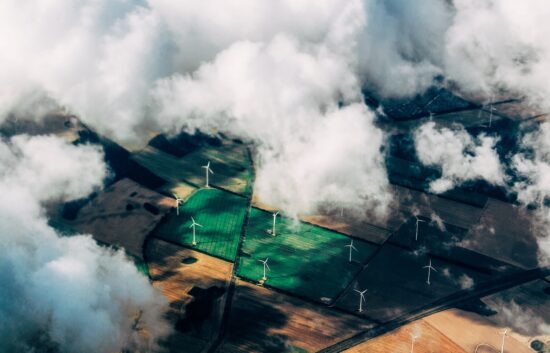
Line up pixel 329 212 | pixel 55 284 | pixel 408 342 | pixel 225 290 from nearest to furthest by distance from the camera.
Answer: pixel 55 284
pixel 408 342
pixel 225 290
pixel 329 212

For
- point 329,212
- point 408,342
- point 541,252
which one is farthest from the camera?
point 329,212

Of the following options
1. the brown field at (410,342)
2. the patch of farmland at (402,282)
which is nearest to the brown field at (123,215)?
the patch of farmland at (402,282)

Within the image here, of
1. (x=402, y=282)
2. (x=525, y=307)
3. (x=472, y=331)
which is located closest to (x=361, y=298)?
(x=402, y=282)

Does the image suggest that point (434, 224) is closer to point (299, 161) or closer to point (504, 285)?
point (504, 285)

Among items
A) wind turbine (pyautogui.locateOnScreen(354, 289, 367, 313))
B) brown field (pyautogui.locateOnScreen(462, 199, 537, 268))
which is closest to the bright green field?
wind turbine (pyautogui.locateOnScreen(354, 289, 367, 313))

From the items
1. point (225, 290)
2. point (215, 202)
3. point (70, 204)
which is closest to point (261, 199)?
point (215, 202)

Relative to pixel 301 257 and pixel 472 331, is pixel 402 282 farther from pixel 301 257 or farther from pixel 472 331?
pixel 301 257

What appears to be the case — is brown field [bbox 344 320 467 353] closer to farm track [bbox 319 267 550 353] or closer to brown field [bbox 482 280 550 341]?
farm track [bbox 319 267 550 353]
